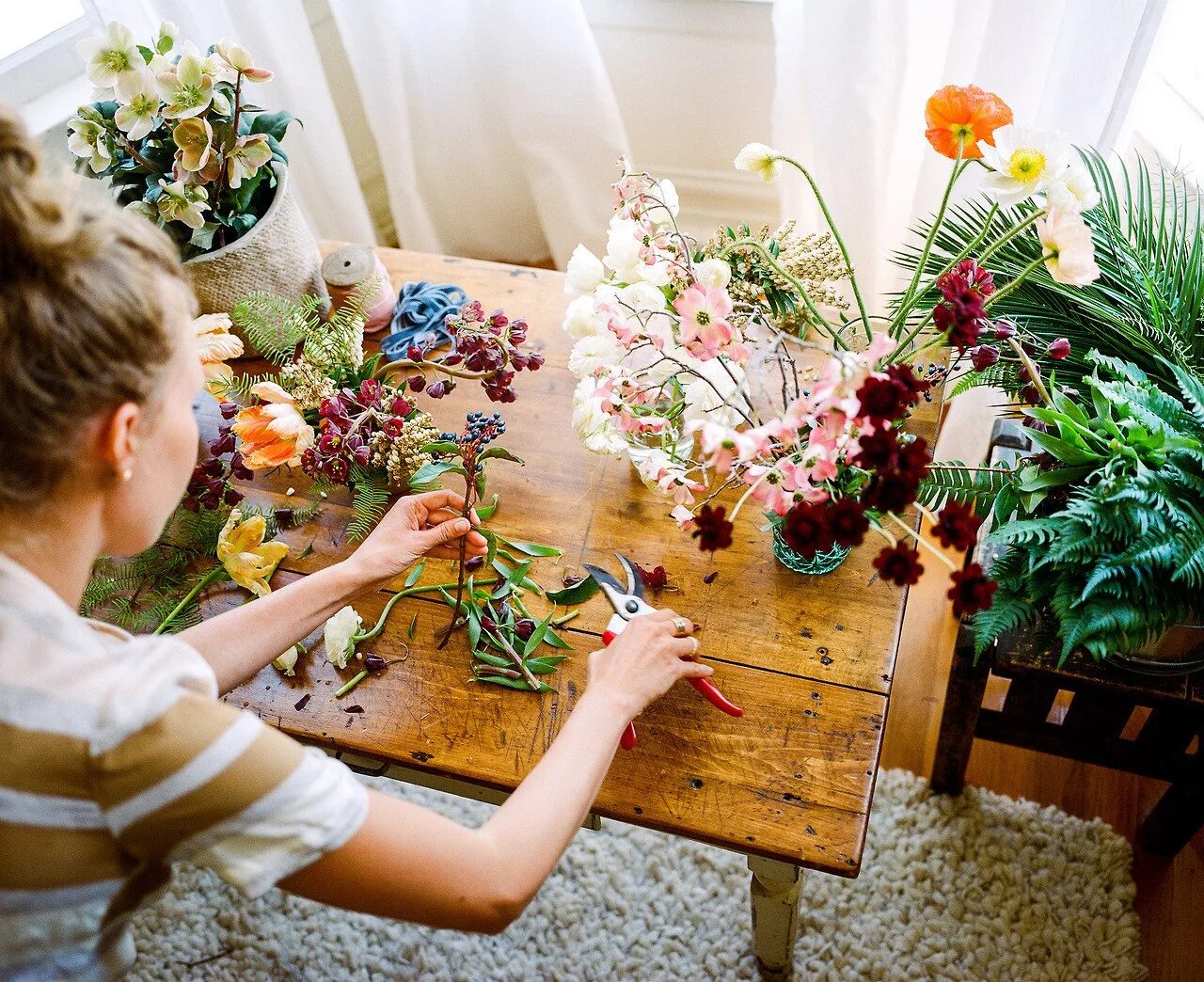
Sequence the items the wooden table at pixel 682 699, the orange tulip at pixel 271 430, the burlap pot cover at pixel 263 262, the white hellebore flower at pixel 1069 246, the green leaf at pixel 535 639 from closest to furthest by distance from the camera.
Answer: the white hellebore flower at pixel 1069 246
the wooden table at pixel 682 699
the green leaf at pixel 535 639
the orange tulip at pixel 271 430
the burlap pot cover at pixel 263 262

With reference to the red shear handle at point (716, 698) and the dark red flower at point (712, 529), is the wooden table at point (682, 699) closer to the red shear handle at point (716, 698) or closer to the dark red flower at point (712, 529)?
the red shear handle at point (716, 698)

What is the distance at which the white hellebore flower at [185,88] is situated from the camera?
4.15 ft

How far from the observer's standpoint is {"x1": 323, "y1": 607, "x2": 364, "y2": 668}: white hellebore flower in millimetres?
1131

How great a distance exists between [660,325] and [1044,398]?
0.41 meters

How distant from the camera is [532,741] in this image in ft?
3.48

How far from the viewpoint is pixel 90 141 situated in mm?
1308

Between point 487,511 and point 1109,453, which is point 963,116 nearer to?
point 1109,453

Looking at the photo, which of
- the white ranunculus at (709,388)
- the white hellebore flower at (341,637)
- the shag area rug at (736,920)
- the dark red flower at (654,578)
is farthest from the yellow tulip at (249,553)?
the shag area rug at (736,920)

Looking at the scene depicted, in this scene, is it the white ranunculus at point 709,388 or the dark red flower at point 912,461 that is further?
the white ranunculus at point 709,388

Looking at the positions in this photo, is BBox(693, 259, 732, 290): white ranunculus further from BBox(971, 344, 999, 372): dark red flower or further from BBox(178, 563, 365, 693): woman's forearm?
BBox(178, 563, 365, 693): woman's forearm

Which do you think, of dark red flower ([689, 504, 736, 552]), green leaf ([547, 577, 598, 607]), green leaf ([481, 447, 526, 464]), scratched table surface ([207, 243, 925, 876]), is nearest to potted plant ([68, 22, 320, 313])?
scratched table surface ([207, 243, 925, 876])

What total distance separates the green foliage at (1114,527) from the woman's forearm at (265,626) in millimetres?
724

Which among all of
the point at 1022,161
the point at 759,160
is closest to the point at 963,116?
the point at 1022,161

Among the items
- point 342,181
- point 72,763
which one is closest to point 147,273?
point 72,763
